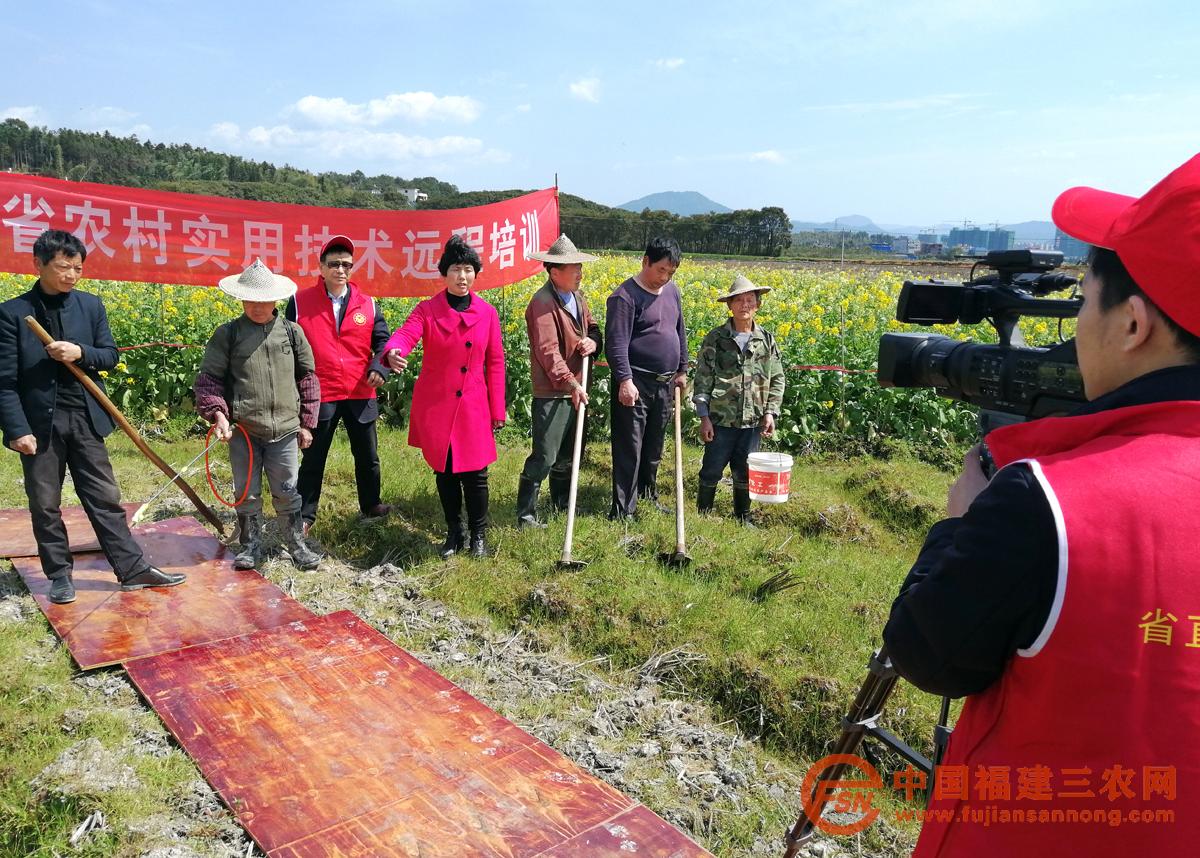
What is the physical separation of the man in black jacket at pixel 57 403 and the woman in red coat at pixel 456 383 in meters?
1.55

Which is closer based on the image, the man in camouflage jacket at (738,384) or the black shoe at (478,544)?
the black shoe at (478,544)

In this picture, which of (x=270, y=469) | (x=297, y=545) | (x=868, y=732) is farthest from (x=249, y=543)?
(x=868, y=732)

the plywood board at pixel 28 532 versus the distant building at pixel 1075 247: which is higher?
the distant building at pixel 1075 247

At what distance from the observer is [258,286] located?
471 cm

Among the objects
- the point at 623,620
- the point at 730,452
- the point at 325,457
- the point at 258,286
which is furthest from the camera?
the point at 730,452

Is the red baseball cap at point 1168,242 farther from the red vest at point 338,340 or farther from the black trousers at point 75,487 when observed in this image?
the red vest at point 338,340

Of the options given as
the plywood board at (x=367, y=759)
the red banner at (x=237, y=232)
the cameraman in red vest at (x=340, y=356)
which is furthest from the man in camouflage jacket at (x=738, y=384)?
the plywood board at (x=367, y=759)

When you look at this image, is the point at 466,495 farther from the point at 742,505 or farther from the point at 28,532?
the point at 28,532

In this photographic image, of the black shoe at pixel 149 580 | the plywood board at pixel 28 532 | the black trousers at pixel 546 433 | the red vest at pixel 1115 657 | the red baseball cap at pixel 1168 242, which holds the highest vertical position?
the red baseball cap at pixel 1168 242

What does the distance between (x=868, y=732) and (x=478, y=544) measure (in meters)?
3.37

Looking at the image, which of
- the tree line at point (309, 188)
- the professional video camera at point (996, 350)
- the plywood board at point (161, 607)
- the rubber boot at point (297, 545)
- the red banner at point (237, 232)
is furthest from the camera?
the tree line at point (309, 188)

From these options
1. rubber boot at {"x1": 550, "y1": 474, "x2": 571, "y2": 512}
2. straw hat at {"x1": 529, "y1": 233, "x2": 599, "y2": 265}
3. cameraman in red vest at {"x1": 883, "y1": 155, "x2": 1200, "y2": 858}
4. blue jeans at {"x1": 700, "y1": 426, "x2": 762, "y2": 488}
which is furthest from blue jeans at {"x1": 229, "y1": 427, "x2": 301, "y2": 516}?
cameraman in red vest at {"x1": 883, "y1": 155, "x2": 1200, "y2": 858}

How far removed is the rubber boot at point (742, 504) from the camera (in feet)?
19.1

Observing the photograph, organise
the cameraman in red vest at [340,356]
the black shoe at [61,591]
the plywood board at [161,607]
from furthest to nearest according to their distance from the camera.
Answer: the cameraman in red vest at [340,356]
the black shoe at [61,591]
the plywood board at [161,607]
